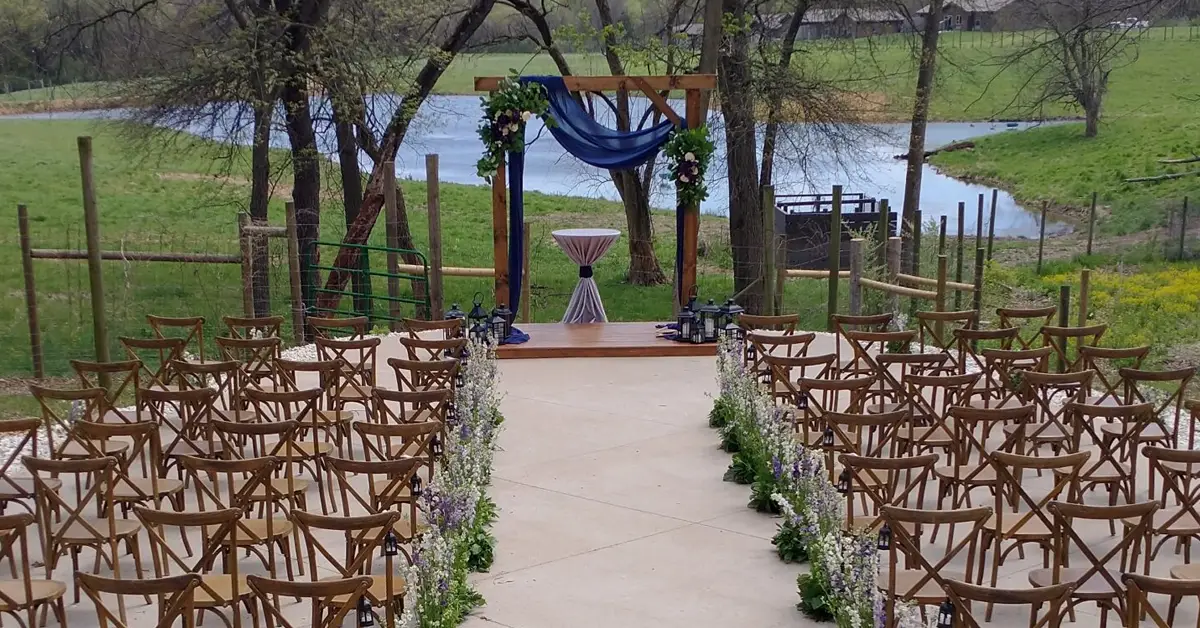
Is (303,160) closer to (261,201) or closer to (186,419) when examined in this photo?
(261,201)

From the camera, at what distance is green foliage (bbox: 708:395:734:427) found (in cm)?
867

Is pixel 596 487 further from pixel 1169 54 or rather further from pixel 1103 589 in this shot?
pixel 1169 54

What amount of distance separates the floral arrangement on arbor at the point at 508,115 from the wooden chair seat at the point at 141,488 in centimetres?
Answer: 531

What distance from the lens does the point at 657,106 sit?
38.1 ft

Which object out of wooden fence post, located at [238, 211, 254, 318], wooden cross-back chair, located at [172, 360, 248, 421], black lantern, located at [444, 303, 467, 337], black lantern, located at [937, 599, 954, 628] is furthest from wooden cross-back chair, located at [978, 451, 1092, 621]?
wooden fence post, located at [238, 211, 254, 318]

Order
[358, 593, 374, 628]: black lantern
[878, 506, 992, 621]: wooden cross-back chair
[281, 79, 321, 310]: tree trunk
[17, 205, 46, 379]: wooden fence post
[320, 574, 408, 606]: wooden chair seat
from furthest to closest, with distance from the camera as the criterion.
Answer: [281, 79, 321, 310]: tree trunk → [17, 205, 46, 379]: wooden fence post → [320, 574, 408, 606]: wooden chair seat → [878, 506, 992, 621]: wooden cross-back chair → [358, 593, 374, 628]: black lantern

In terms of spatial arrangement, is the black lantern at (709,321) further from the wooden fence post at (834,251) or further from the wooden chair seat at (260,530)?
the wooden chair seat at (260,530)

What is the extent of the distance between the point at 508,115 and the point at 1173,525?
6937mm

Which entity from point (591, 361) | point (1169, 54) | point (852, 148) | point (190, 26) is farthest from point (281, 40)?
point (1169, 54)

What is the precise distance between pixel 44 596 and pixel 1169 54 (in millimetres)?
42410

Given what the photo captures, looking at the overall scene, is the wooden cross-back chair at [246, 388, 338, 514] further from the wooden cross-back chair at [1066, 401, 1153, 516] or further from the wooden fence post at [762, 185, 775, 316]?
the wooden fence post at [762, 185, 775, 316]

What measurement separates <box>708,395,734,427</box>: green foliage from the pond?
216 inches

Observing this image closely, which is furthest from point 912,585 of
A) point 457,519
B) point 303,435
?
point 303,435

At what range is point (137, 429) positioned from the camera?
5.91 m
